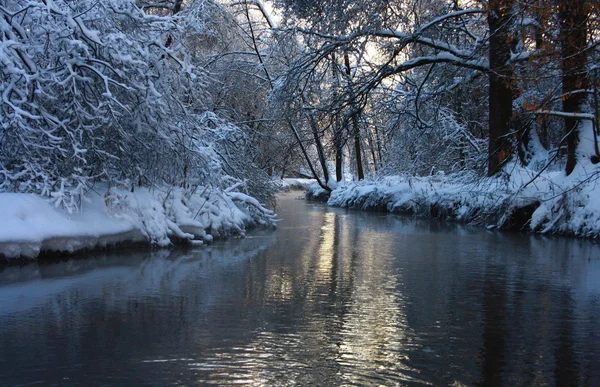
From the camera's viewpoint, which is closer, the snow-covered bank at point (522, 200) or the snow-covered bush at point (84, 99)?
the snow-covered bush at point (84, 99)

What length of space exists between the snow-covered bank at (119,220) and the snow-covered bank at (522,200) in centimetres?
610

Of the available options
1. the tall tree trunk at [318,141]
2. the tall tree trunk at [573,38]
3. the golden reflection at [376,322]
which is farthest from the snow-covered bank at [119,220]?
the tall tree trunk at [573,38]

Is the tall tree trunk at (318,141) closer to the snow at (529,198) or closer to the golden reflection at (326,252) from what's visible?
the golden reflection at (326,252)

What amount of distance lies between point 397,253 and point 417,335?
5340mm

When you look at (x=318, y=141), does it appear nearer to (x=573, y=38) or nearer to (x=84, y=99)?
(x=84, y=99)

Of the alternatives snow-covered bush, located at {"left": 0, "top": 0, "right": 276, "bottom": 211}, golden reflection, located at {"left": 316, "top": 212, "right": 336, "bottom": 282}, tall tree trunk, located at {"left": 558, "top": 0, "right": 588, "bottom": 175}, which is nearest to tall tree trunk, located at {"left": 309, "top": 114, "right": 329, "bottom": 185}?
golden reflection, located at {"left": 316, "top": 212, "right": 336, "bottom": 282}

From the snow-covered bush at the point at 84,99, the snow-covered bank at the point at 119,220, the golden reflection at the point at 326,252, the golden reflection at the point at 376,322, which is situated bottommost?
the golden reflection at the point at 376,322

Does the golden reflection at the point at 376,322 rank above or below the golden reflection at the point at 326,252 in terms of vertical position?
below

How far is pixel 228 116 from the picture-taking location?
20.1m

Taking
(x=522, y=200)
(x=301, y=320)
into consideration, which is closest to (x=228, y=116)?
(x=522, y=200)

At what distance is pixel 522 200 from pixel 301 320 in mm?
10639

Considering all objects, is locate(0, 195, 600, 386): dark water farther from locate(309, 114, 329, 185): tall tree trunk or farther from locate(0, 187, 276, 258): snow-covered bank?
locate(309, 114, 329, 185): tall tree trunk

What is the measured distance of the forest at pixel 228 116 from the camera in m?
9.08

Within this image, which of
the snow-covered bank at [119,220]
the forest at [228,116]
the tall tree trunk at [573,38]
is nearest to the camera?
the tall tree trunk at [573,38]
